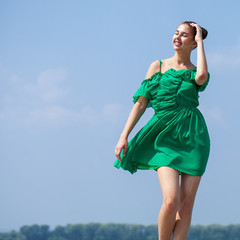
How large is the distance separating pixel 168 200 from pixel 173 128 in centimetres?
54

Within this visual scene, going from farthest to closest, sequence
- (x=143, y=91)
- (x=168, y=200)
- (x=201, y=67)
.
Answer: (x=143, y=91)
(x=201, y=67)
(x=168, y=200)

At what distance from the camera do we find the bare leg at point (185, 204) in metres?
3.78

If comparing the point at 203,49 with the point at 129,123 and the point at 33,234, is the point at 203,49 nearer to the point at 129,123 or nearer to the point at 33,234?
A: the point at 129,123

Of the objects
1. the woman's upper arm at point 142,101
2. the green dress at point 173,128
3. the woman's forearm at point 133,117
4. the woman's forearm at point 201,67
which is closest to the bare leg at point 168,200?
the green dress at point 173,128

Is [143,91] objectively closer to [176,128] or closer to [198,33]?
[176,128]

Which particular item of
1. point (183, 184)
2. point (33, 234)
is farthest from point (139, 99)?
point (33, 234)

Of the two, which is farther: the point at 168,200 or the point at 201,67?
the point at 201,67

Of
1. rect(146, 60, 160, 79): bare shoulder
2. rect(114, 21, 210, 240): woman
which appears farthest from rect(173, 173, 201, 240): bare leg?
rect(146, 60, 160, 79): bare shoulder

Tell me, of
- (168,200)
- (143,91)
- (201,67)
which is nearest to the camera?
(168,200)

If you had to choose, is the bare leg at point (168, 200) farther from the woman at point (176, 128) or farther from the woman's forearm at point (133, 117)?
the woman's forearm at point (133, 117)

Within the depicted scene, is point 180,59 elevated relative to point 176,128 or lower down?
elevated

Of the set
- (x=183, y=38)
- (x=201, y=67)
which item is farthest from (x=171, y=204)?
(x=183, y=38)

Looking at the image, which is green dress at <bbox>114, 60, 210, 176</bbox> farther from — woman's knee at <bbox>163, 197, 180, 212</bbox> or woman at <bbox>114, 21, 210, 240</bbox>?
woman's knee at <bbox>163, 197, 180, 212</bbox>

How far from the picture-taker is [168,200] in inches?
141
